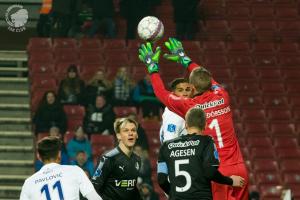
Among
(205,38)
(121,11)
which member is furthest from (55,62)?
(205,38)

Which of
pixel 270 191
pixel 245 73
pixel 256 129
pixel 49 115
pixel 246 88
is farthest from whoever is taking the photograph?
pixel 245 73

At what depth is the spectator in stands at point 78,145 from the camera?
52.8 ft

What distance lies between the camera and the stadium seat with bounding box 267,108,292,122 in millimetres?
18547

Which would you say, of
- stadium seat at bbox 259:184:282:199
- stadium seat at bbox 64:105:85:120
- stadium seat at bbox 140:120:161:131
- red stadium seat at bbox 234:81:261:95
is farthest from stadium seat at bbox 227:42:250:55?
stadium seat at bbox 64:105:85:120

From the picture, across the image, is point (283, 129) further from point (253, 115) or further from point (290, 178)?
point (290, 178)

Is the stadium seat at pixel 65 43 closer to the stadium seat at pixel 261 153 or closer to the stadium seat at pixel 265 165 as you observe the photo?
the stadium seat at pixel 261 153

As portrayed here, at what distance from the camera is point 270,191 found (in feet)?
56.1

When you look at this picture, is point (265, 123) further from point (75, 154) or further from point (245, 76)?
point (75, 154)

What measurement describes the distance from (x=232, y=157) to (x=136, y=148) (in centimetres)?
645

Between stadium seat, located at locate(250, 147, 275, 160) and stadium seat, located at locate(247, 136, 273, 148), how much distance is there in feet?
0.28

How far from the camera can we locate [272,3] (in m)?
21.4

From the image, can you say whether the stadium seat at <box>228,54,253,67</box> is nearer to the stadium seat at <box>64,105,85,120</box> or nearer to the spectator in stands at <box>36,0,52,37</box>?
the stadium seat at <box>64,105,85,120</box>

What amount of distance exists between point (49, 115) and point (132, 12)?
3177 millimetres

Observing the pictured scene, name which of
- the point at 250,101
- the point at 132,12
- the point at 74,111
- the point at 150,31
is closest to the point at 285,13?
the point at 250,101
